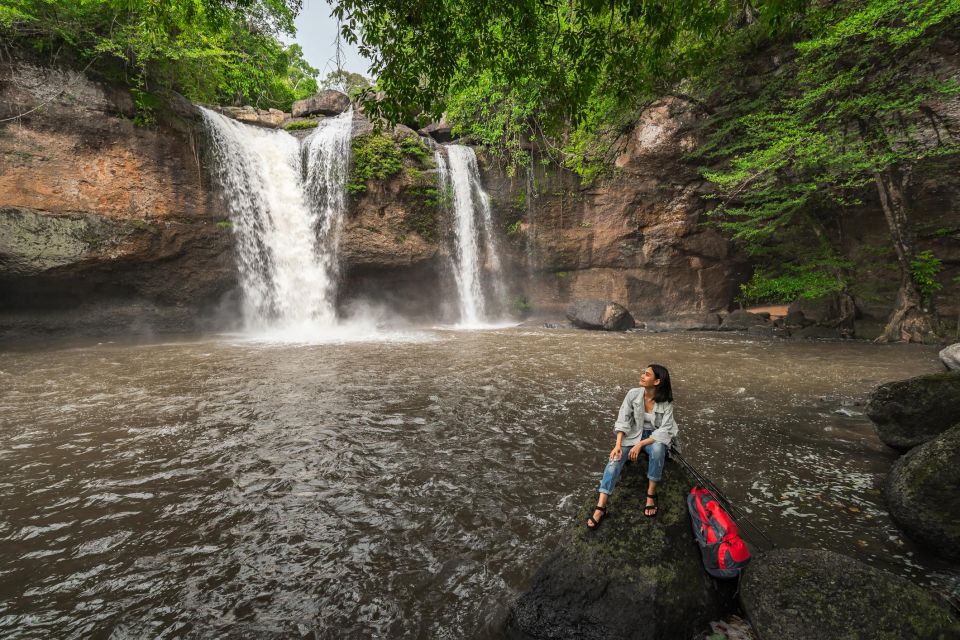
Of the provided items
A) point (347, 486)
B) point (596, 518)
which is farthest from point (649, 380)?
point (347, 486)

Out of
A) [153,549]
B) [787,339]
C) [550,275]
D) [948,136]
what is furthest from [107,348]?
[948,136]

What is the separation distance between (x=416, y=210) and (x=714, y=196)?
1305 centimetres

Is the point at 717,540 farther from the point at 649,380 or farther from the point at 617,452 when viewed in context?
the point at 649,380

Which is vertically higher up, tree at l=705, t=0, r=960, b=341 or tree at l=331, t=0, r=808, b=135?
tree at l=705, t=0, r=960, b=341

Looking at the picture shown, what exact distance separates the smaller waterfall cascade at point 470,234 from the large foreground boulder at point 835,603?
18.3 m

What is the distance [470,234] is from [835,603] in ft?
63.7

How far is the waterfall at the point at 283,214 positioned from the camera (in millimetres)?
16281

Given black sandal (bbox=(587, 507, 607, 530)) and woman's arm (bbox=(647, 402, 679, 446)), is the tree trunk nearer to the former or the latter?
woman's arm (bbox=(647, 402, 679, 446))

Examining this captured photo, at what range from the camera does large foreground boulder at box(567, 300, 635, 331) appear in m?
17.3

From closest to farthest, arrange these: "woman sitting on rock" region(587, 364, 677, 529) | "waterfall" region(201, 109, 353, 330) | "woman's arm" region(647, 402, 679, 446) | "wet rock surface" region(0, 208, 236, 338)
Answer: "woman sitting on rock" region(587, 364, 677, 529), "woman's arm" region(647, 402, 679, 446), "wet rock surface" region(0, 208, 236, 338), "waterfall" region(201, 109, 353, 330)

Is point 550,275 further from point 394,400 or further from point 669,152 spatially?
point 394,400

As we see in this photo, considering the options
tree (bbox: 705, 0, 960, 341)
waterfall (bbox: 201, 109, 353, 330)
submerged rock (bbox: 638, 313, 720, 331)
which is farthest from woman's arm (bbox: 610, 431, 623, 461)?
waterfall (bbox: 201, 109, 353, 330)

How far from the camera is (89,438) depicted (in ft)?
16.8

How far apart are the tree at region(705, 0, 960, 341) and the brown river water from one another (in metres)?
6.19
